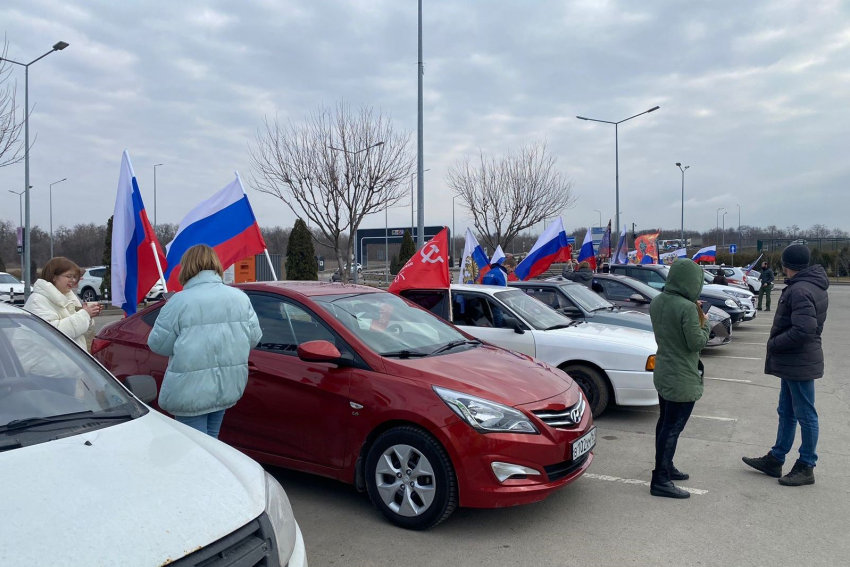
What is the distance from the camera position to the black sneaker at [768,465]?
5.18 meters

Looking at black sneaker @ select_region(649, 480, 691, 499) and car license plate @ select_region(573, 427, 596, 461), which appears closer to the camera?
car license plate @ select_region(573, 427, 596, 461)

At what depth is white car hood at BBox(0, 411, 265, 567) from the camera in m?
1.93

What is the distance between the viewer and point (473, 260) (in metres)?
14.6

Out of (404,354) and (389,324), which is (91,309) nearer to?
(389,324)

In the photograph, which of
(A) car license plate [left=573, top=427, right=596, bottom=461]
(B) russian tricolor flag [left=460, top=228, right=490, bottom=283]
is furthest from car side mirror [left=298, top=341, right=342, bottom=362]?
(B) russian tricolor flag [left=460, top=228, right=490, bottom=283]

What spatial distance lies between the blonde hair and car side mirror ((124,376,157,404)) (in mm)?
794

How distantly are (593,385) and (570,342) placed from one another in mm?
526

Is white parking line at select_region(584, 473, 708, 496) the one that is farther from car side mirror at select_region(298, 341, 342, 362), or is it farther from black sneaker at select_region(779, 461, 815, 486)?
car side mirror at select_region(298, 341, 342, 362)

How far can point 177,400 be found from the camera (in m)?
3.84

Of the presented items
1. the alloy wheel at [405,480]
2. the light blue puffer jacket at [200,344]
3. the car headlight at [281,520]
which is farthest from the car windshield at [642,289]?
the car headlight at [281,520]

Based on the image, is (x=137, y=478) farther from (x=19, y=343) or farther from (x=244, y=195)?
(x=244, y=195)

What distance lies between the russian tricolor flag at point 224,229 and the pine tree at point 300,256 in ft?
64.8

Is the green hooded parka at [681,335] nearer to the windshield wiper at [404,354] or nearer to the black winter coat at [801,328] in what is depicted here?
the black winter coat at [801,328]

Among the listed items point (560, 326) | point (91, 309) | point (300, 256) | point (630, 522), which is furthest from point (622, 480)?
point (300, 256)
